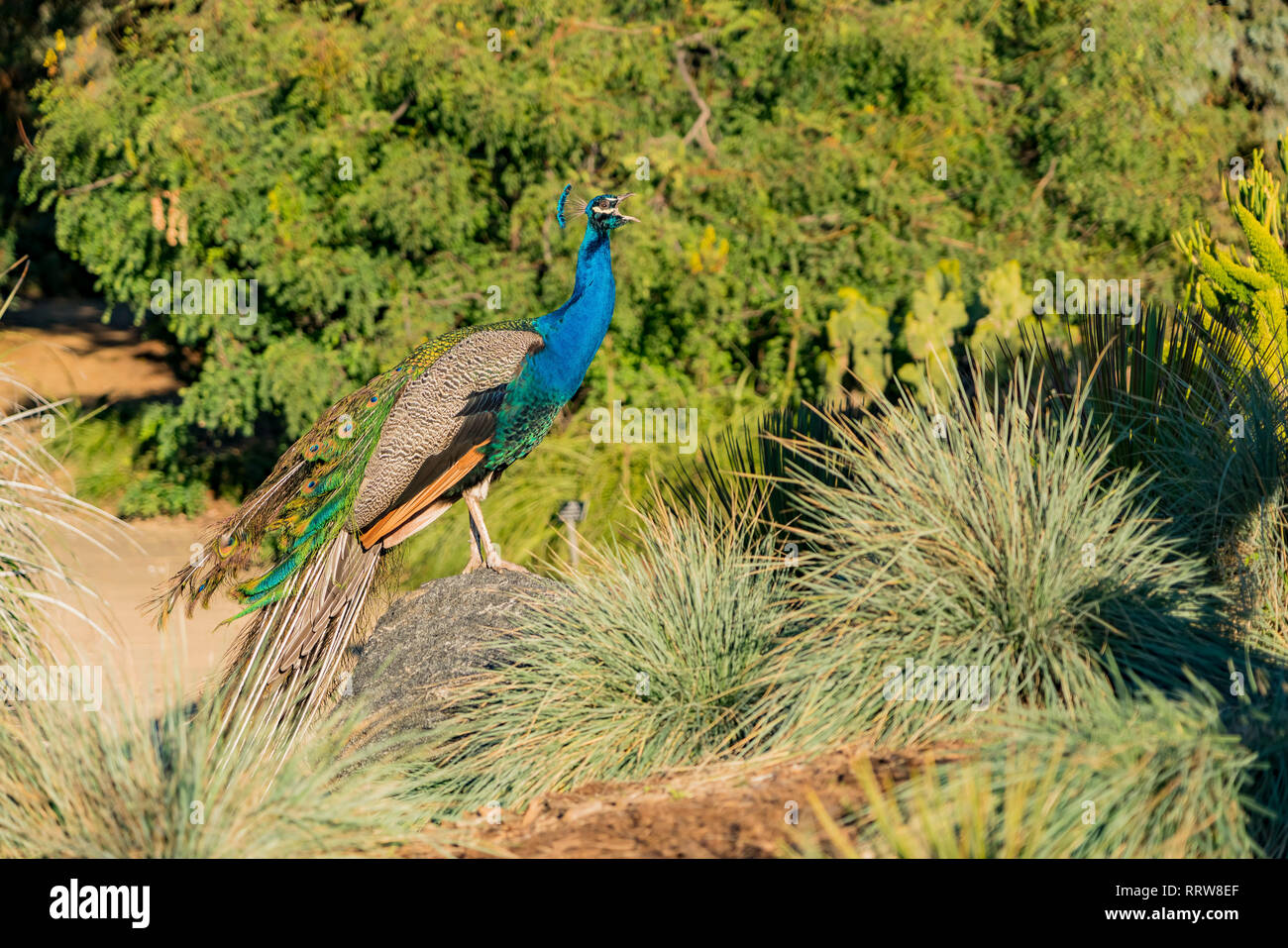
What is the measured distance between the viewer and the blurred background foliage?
9273 mm

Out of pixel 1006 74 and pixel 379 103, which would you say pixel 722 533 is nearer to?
pixel 379 103

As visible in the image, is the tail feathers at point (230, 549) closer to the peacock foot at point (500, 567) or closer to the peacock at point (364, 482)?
the peacock at point (364, 482)

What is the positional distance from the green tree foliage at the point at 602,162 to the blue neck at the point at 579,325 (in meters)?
3.11

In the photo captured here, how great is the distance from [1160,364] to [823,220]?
4.90 metres

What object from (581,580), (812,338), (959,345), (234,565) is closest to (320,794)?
(581,580)

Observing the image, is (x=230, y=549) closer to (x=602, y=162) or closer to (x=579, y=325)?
(x=579, y=325)

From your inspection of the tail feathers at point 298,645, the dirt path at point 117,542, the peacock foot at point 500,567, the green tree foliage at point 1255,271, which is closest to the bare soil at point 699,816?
the dirt path at point 117,542

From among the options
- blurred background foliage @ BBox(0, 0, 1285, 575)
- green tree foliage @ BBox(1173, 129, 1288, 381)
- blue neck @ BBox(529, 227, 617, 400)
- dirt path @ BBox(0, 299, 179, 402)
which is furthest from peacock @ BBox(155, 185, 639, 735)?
dirt path @ BBox(0, 299, 179, 402)

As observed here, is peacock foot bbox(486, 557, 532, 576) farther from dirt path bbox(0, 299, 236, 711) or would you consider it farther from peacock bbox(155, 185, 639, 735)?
dirt path bbox(0, 299, 236, 711)

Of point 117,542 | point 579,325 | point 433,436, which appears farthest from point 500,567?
point 117,542

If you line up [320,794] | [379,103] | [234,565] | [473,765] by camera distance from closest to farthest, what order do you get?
[320,794], [473,765], [234,565], [379,103]

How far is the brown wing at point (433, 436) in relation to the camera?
5.57m

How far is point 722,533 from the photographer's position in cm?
540

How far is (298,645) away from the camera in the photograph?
17.7 feet
